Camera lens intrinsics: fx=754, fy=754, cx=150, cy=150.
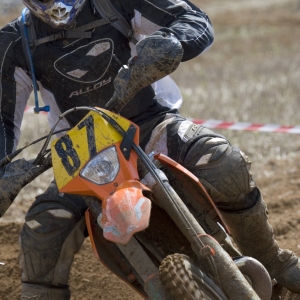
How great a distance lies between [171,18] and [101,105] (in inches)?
23.7

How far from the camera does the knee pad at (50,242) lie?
3.69 meters

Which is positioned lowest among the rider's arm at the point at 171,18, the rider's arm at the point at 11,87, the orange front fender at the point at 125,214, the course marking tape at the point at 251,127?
the course marking tape at the point at 251,127

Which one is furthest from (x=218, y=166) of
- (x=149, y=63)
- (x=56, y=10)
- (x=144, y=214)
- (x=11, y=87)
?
(x=11, y=87)

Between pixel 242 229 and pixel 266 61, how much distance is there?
11.5 metres

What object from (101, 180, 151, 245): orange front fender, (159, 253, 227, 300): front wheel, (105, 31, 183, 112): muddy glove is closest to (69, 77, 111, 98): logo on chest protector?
(105, 31, 183, 112): muddy glove

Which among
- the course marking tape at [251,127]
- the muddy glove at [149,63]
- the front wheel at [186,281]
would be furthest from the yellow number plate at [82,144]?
the course marking tape at [251,127]

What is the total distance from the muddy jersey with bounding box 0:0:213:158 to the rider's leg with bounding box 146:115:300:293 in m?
0.32

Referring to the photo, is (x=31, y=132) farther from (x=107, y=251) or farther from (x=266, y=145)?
(x=107, y=251)

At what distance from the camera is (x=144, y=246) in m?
3.45

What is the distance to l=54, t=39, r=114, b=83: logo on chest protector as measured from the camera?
3.97 metres

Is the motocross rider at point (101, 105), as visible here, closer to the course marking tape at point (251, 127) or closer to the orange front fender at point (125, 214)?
the orange front fender at point (125, 214)

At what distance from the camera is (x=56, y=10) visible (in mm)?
3760

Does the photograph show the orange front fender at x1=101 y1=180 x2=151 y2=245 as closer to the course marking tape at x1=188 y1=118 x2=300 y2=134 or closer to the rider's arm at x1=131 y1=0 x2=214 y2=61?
the rider's arm at x1=131 y1=0 x2=214 y2=61

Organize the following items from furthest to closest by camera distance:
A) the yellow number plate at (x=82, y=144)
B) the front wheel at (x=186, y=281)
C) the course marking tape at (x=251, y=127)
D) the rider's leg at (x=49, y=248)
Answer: the course marking tape at (x=251, y=127), the rider's leg at (x=49, y=248), the yellow number plate at (x=82, y=144), the front wheel at (x=186, y=281)
